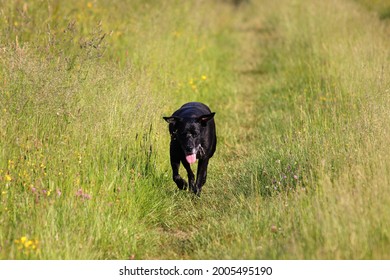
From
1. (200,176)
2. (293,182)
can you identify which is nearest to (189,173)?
(200,176)

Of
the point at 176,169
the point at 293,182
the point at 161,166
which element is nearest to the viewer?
the point at 293,182

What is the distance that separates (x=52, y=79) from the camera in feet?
18.6

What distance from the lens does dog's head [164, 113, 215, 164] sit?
6.00 m

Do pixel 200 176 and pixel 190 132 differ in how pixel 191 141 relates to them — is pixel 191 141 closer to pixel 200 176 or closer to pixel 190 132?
pixel 190 132

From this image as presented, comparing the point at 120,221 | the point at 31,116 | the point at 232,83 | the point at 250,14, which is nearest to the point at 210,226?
the point at 120,221

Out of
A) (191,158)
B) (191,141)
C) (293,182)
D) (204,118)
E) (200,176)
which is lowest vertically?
(293,182)

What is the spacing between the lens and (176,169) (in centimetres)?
625

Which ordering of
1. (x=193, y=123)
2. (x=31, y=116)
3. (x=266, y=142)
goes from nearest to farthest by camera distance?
(x=31, y=116) → (x=193, y=123) → (x=266, y=142)

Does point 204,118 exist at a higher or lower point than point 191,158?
higher

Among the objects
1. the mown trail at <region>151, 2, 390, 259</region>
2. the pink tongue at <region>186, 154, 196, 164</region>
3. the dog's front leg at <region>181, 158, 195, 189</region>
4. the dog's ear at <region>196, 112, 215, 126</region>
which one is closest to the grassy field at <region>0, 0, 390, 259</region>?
the mown trail at <region>151, 2, 390, 259</region>

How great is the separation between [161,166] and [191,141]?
0.76 meters

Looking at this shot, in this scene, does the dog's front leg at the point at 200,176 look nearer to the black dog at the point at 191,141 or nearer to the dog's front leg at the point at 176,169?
the black dog at the point at 191,141
